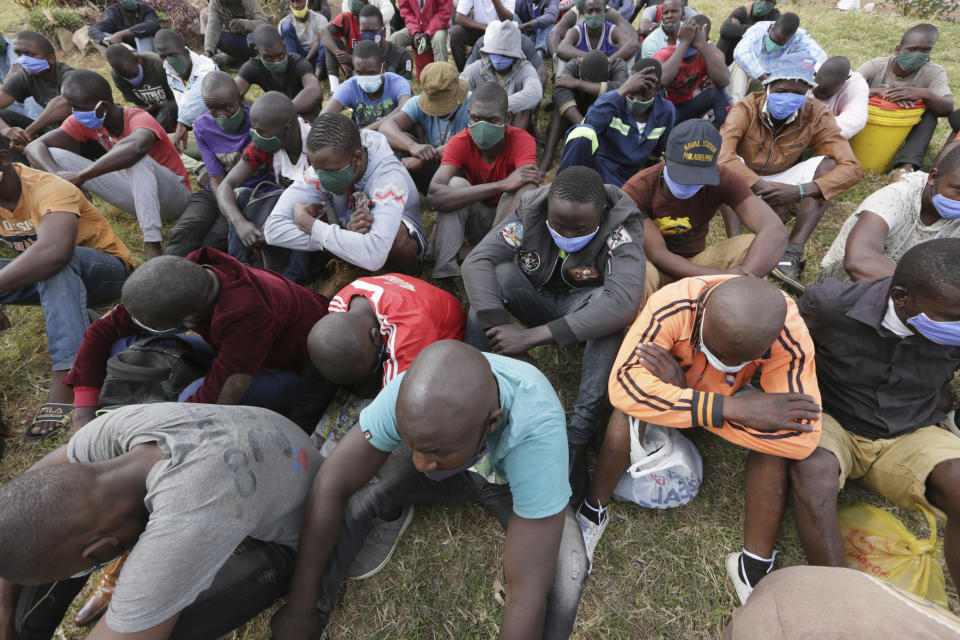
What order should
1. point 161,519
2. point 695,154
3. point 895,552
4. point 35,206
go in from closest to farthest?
1. point 161,519
2. point 895,552
3. point 695,154
4. point 35,206

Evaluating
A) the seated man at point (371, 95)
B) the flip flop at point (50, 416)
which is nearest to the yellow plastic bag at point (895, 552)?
the flip flop at point (50, 416)

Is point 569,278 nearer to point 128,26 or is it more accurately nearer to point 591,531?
point 591,531

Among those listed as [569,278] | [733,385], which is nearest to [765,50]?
[569,278]

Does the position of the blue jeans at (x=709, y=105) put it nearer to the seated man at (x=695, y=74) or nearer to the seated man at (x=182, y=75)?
the seated man at (x=695, y=74)

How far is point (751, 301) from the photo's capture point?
1822 mm

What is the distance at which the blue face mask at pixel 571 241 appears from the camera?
2676 millimetres

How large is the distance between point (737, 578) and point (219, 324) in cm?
286

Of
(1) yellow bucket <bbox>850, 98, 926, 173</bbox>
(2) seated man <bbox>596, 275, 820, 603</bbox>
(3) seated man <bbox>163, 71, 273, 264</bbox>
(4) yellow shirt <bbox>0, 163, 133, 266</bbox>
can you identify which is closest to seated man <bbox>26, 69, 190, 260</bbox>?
(3) seated man <bbox>163, 71, 273, 264</bbox>

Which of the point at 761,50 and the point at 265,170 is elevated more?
the point at 761,50

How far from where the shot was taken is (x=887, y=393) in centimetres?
213

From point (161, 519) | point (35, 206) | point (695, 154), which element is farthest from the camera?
point (35, 206)

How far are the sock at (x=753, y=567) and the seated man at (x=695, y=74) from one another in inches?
177

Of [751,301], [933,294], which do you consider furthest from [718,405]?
[933,294]

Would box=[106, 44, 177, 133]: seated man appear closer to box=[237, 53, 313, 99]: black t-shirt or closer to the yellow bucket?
box=[237, 53, 313, 99]: black t-shirt
